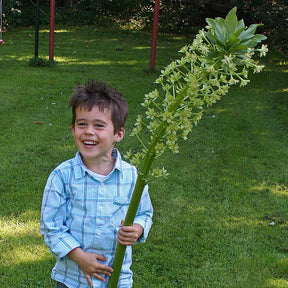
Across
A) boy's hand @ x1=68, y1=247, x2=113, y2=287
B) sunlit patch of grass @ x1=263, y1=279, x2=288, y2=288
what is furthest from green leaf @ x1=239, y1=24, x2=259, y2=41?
sunlit patch of grass @ x1=263, y1=279, x2=288, y2=288

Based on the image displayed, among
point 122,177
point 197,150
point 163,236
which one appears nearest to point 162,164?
point 197,150

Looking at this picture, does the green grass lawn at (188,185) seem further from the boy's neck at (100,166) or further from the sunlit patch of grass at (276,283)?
the boy's neck at (100,166)

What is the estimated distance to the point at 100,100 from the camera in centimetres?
200

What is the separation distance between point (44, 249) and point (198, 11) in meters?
12.4

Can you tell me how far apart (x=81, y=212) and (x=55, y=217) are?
0.39ft

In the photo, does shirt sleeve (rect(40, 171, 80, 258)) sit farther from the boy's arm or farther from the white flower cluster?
the white flower cluster

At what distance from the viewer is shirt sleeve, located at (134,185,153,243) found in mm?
2066

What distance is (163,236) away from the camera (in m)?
3.92

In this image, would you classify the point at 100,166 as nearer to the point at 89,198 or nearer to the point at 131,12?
the point at 89,198

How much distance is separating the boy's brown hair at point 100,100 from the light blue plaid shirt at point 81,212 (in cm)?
22

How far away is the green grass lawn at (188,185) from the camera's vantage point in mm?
3494

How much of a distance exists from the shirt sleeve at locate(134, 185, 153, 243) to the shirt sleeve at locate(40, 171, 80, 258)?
312 mm

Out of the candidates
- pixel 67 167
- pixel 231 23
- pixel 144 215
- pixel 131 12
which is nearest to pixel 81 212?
pixel 67 167

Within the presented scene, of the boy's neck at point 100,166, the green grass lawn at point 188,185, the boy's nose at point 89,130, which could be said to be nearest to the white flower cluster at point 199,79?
the boy's nose at point 89,130
